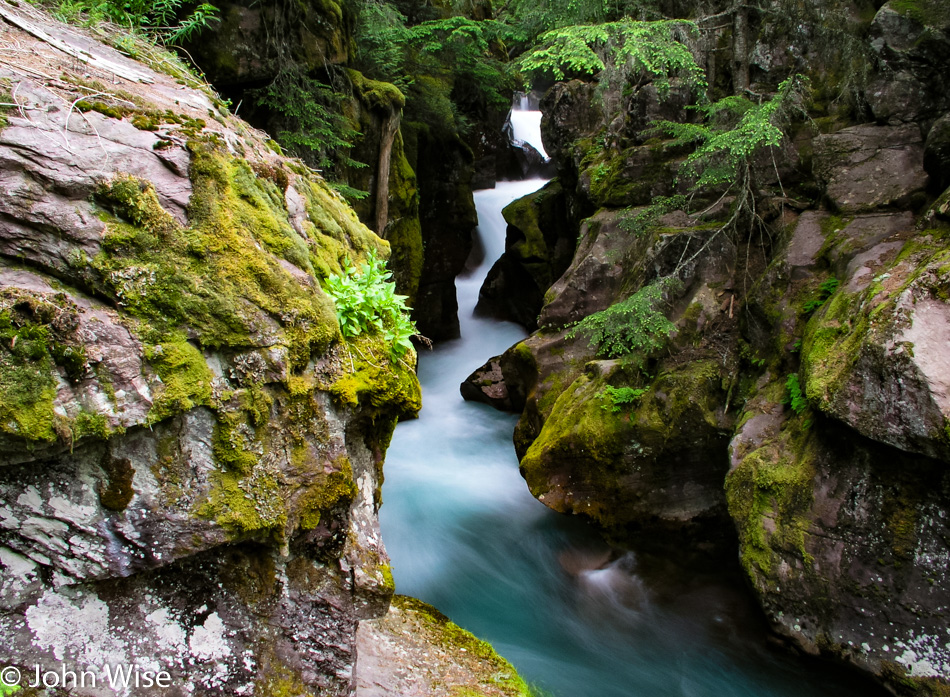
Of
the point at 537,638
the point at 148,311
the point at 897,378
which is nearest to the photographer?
the point at 148,311

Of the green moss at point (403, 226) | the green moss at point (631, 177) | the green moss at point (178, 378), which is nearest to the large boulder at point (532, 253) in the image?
the green moss at point (631, 177)

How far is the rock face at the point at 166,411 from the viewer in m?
2.46

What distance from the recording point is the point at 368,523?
3793 mm

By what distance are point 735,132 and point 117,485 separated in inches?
275

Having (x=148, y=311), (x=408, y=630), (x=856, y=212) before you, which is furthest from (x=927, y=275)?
(x=148, y=311)

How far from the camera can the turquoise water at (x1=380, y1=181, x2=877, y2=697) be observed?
6.04 m

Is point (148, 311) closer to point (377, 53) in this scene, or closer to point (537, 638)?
point (537, 638)

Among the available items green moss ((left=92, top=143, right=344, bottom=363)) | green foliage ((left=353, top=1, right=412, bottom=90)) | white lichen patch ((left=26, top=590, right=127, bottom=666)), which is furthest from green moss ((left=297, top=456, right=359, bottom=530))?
green foliage ((left=353, top=1, right=412, bottom=90))

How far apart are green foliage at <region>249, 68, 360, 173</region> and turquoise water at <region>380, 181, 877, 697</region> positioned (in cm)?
555

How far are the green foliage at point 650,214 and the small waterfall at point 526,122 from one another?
41.1 ft

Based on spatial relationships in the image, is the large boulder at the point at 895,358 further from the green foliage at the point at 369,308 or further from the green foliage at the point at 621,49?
the green foliage at the point at 369,308

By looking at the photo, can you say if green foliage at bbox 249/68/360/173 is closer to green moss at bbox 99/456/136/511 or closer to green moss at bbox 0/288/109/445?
green moss at bbox 0/288/109/445

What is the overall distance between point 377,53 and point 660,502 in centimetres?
965

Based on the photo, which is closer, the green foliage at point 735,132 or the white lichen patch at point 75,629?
the white lichen patch at point 75,629
